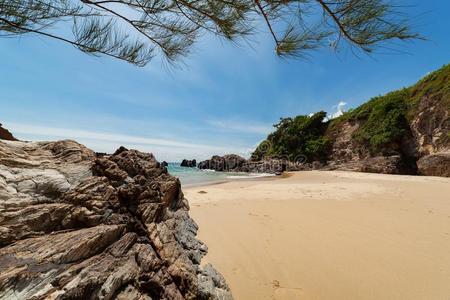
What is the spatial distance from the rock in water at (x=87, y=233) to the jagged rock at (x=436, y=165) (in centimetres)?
1308

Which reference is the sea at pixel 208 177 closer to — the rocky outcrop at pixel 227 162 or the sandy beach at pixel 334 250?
the rocky outcrop at pixel 227 162

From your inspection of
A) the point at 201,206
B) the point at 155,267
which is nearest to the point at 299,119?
the point at 201,206

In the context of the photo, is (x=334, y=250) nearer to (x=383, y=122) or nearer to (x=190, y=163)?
(x=383, y=122)

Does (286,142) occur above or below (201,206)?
above

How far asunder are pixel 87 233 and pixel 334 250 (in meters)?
2.58

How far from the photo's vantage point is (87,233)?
1.73 metres

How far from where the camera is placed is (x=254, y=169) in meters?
24.5

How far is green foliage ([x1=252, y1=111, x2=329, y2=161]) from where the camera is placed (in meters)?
21.8

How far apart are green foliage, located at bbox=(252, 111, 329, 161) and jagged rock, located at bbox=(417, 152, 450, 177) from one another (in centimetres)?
932

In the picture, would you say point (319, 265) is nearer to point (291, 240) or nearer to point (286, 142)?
point (291, 240)

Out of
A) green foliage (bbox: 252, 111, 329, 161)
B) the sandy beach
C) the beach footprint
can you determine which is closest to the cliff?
green foliage (bbox: 252, 111, 329, 161)

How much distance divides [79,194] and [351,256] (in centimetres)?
278

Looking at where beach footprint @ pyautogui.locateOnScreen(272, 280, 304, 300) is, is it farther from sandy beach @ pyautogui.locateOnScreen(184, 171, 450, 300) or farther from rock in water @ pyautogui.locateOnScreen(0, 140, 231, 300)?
rock in water @ pyautogui.locateOnScreen(0, 140, 231, 300)

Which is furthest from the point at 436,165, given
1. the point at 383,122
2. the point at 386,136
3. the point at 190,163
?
the point at 190,163
